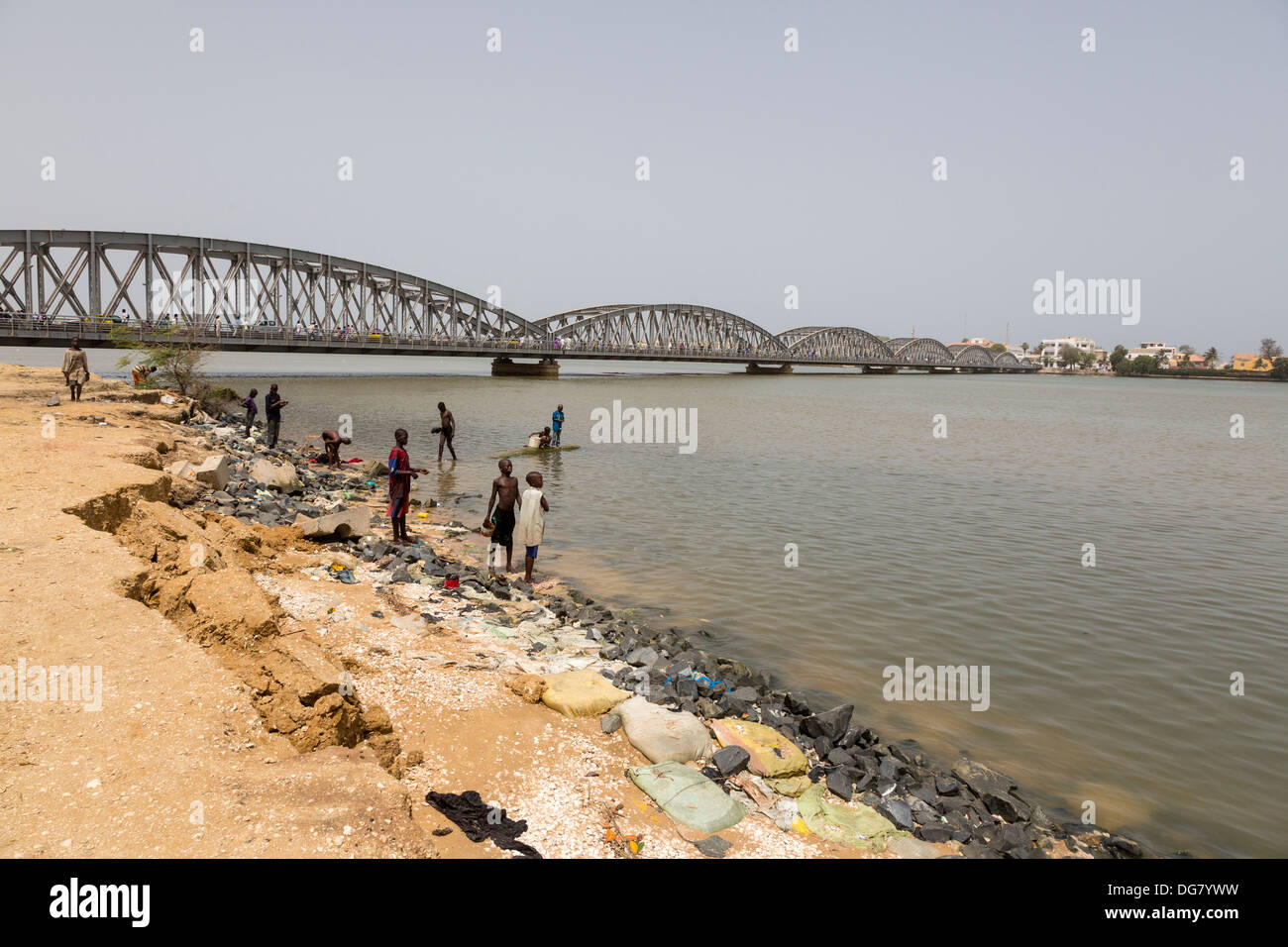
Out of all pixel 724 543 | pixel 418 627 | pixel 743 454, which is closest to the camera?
pixel 418 627

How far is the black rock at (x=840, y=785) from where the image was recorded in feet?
19.8

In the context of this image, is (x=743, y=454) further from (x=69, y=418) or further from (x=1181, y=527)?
(x=69, y=418)

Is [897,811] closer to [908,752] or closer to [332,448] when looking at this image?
[908,752]

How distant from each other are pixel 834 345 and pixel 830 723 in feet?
619

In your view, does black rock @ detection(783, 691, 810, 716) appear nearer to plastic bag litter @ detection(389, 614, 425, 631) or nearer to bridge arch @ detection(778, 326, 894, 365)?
plastic bag litter @ detection(389, 614, 425, 631)

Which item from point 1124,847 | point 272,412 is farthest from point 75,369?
point 1124,847

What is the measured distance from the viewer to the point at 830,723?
22.9ft

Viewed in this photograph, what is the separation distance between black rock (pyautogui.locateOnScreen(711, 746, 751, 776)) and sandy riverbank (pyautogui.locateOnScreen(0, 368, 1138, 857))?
0.67 feet

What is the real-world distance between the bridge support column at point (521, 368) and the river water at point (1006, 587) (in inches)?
2875
